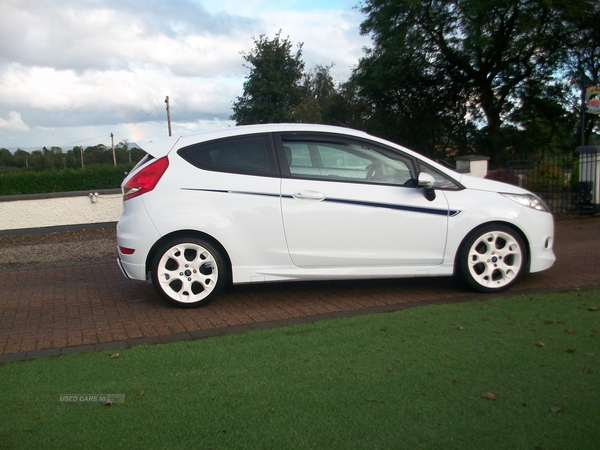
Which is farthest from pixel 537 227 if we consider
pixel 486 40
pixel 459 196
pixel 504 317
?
pixel 486 40

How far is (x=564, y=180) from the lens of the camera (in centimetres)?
1477

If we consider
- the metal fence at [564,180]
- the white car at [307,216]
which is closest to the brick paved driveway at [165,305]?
the white car at [307,216]

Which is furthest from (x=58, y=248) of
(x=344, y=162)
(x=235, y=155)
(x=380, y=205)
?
(x=380, y=205)

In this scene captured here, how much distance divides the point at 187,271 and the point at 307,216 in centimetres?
125

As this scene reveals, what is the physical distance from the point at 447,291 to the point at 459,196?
1007 millimetres

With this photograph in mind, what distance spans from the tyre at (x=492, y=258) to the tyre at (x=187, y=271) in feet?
7.86

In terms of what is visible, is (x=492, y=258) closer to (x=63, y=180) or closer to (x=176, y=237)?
(x=176, y=237)

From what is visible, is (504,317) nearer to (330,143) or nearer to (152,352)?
(330,143)

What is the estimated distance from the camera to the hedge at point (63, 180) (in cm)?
2962

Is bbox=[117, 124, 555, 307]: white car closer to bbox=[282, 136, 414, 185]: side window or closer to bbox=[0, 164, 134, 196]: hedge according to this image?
bbox=[282, 136, 414, 185]: side window

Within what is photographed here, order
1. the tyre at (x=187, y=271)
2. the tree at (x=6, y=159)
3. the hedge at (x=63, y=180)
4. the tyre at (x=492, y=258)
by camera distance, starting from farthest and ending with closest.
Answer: the tree at (x=6, y=159), the hedge at (x=63, y=180), the tyre at (x=492, y=258), the tyre at (x=187, y=271)

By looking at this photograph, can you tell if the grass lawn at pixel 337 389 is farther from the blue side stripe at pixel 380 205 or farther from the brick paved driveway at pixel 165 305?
the blue side stripe at pixel 380 205

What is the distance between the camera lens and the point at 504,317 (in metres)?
5.29

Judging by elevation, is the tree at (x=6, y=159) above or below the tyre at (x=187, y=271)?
above
